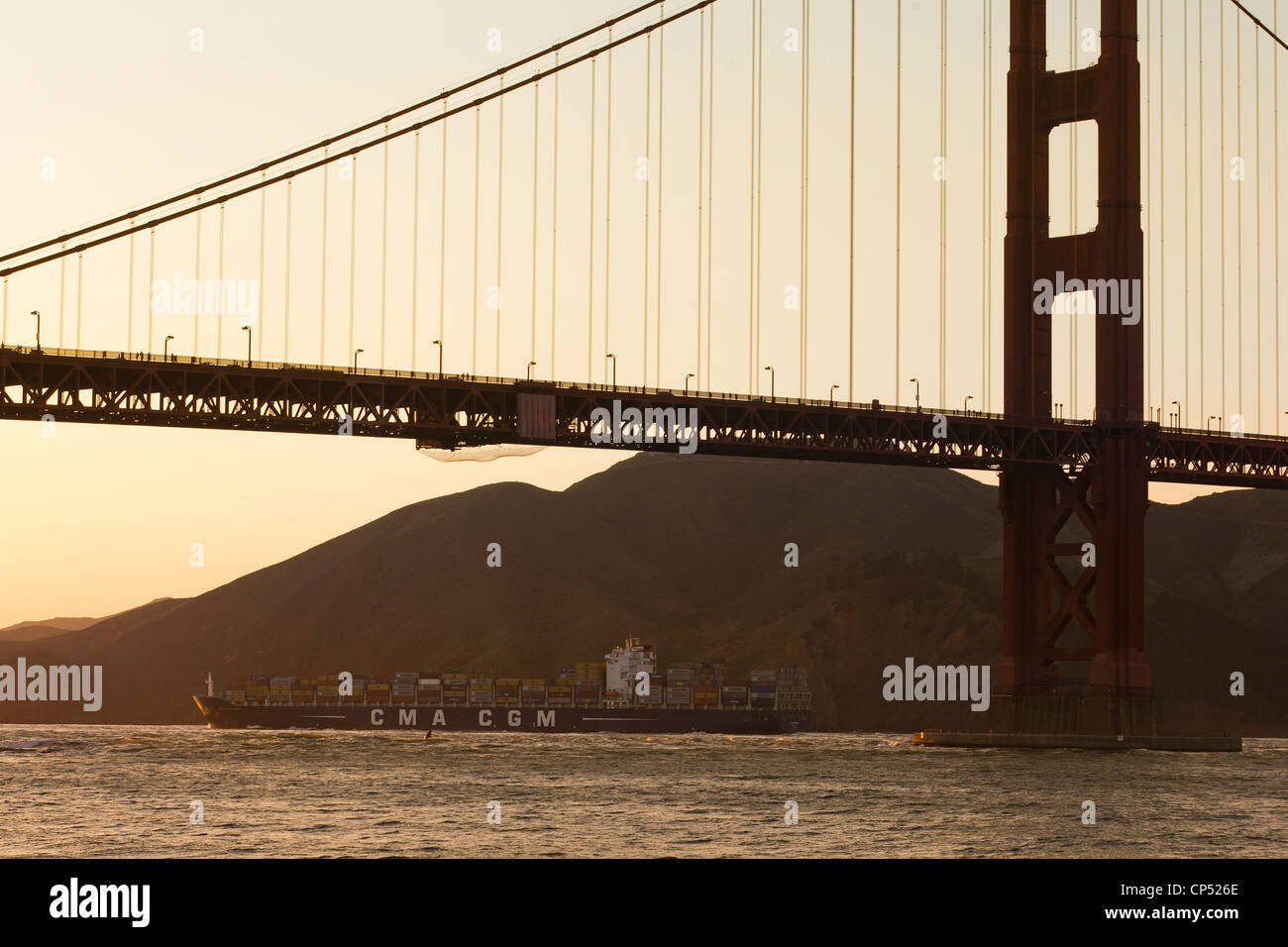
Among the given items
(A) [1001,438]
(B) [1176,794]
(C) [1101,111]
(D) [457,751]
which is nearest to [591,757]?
(D) [457,751]

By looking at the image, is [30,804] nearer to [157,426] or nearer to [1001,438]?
[157,426]

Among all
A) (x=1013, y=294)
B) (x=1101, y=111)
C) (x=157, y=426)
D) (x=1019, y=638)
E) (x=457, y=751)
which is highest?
(x=1101, y=111)

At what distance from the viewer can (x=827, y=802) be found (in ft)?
182

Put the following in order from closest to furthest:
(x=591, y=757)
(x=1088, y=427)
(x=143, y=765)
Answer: (x=143, y=765) < (x=591, y=757) < (x=1088, y=427)

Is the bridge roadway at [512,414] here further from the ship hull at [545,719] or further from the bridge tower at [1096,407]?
the ship hull at [545,719]
